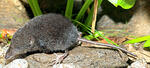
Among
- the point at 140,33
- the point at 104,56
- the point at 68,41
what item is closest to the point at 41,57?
the point at 68,41

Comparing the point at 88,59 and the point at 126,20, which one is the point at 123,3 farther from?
the point at 126,20

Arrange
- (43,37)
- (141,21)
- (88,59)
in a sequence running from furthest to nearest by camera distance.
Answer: (141,21)
(43,37)
(88,59)

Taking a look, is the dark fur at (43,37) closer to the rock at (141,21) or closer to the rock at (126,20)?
the rock at (126,20)

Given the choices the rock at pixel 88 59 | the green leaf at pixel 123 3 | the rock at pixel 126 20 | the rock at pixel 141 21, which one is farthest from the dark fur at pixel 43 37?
the rock at pixel 141 21

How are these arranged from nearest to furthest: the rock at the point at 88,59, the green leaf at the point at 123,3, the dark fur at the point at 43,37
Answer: the green leaf at the point at 123,3, the rock at the point at 88,59, the dark fur at the point at 43,37

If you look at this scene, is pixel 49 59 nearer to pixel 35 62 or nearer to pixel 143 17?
pixel 35 62

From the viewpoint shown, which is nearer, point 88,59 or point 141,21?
point 88,59

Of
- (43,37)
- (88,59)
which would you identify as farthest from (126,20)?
(43,37)
